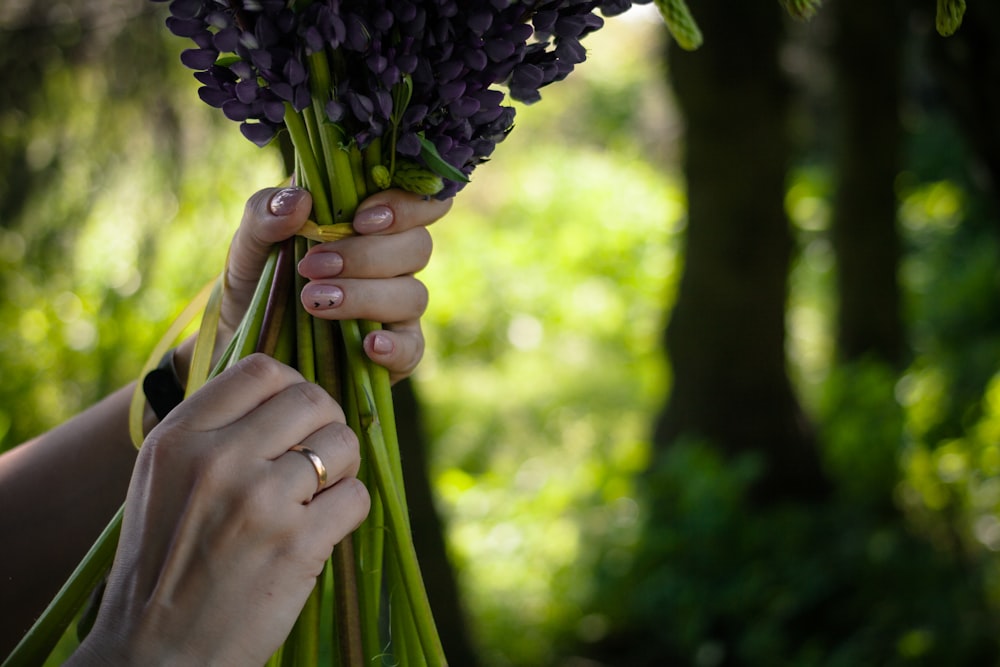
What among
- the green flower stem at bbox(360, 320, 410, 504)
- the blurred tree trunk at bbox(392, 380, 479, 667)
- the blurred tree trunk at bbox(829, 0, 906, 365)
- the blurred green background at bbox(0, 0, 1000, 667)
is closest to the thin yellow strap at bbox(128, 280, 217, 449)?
the green flower stem at bbox(360, 320, 410, 504)

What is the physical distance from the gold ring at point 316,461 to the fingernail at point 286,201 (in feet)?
0.65

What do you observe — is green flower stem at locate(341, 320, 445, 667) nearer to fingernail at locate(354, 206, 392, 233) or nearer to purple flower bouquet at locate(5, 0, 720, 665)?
purple flower bouquet at locate(5, 0, 720, 665)

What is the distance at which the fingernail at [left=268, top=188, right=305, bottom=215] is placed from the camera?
0.76m

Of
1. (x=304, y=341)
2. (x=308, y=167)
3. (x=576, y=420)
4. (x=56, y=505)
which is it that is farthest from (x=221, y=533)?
(x=576, y=420)


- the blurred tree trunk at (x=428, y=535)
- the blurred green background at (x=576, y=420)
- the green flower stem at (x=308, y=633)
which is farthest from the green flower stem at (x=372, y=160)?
the blurred green background at (x=576, y=420)

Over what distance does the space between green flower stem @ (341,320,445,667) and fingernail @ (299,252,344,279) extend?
0.28 feet

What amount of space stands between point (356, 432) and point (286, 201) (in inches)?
7.8

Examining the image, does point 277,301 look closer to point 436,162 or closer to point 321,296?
point 321,296

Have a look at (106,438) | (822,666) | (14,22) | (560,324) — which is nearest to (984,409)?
(822,666)

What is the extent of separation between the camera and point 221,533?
0.66 meters

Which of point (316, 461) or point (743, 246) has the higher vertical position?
point (743, 246)

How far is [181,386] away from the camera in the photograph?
0.97 metres

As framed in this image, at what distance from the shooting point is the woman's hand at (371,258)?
765 mm

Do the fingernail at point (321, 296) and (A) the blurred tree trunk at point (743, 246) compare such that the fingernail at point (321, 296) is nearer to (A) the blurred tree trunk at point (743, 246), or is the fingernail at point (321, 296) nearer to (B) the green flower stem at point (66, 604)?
(B) the green flower stem at point (66, 604)
